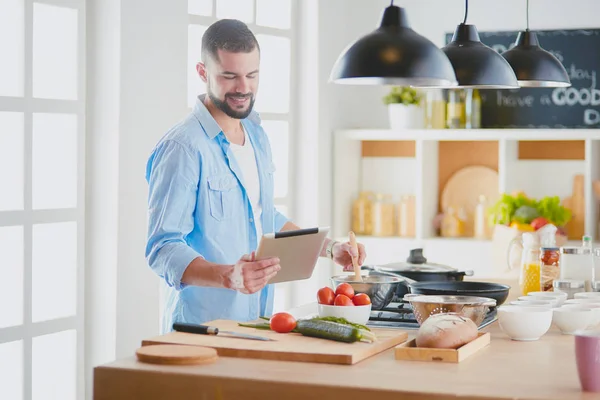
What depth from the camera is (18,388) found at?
397 cm

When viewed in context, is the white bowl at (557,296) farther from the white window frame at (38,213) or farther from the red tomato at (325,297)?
the white window frame at (38,213)

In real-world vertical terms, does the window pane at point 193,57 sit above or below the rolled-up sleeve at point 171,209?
above

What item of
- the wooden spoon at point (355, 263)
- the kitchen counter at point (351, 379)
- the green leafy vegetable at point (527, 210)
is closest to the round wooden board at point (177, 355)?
the kitchen counter at point (351, 379)

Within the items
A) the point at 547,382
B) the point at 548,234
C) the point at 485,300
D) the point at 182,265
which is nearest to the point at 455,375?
the point at 547,382

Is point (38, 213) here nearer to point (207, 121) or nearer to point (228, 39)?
point (207, 121)

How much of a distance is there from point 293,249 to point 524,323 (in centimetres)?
71

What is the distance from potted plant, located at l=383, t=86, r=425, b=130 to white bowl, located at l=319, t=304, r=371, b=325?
3.24 m

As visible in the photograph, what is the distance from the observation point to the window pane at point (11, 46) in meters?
3.80

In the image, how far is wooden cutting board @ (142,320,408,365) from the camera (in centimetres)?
238

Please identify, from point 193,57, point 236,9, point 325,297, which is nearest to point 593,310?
point 325,297

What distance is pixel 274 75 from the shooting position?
5.59 m

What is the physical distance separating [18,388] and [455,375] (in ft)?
7.56

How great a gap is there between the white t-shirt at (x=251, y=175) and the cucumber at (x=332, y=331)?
85cm

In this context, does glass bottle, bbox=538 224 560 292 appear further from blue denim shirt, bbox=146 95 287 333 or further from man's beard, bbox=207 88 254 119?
man's beard, bbox=207 88 254 119
